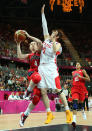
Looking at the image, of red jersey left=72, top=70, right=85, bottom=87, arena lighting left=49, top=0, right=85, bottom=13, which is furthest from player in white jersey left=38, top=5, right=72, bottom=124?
arena lighting left=49, top=0, right=85, bottom=13

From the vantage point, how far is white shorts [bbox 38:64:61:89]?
193 inches

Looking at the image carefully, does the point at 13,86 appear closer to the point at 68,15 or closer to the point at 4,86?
the point at 4,86

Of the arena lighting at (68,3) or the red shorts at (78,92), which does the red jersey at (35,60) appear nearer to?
the red shorts at (78,92)

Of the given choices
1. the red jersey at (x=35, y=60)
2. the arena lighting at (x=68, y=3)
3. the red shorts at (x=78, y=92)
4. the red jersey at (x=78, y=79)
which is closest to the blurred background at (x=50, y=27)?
the arena lighting at (x=68, y=3)

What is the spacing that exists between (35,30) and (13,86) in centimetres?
1563

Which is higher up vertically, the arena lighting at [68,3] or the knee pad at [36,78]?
the arena lighting at [68,3]

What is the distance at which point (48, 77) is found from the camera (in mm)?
4922

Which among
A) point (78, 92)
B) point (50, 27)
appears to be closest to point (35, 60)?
point (78, 92)

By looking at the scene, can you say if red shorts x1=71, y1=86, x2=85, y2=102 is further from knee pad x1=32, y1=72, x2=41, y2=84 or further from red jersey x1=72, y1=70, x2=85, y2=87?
knee pad x1=32, y1=72, x2=41, y2=84

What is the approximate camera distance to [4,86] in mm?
16188

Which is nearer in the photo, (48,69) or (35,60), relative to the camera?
(48,69)

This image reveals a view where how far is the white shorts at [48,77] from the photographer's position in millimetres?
4906

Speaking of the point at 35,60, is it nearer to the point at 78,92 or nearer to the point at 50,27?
the point at 78,92

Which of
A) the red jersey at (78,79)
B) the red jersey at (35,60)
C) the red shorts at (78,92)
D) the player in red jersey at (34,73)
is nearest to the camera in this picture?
the player in red jersey at (34,73)
